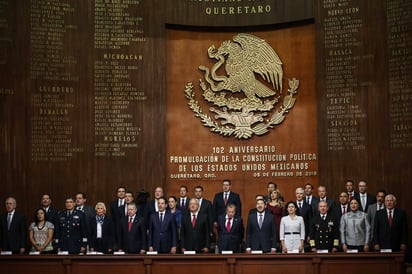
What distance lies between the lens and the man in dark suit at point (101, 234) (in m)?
11.9

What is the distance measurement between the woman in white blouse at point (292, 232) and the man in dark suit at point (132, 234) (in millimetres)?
2308

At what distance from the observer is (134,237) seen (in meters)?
11.6

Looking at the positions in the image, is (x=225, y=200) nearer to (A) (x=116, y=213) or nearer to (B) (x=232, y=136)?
(A) (x=116, y=213)

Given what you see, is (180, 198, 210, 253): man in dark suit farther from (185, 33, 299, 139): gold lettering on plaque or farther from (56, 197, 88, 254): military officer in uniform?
(185, 33, 299, 139): gold lettering on plaque

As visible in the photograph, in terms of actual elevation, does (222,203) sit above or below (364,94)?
below

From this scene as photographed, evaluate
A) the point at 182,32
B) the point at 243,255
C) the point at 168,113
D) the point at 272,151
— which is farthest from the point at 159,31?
the point at 243,255

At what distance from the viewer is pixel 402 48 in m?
13.8

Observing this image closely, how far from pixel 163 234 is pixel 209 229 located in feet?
2.58

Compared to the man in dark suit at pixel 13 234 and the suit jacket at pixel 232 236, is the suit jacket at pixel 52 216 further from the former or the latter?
the suit jacket at pixel 232 236

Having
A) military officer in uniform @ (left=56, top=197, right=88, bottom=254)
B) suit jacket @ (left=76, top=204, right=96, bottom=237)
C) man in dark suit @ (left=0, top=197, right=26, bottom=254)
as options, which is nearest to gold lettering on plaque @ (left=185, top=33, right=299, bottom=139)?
suit jacket @ (left=76, top=204, right=96, bottom=237)

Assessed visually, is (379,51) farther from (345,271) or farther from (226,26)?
(345,271)

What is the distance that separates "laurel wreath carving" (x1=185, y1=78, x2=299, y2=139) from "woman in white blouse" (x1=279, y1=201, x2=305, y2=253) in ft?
13.3

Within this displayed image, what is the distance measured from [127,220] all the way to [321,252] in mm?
3328

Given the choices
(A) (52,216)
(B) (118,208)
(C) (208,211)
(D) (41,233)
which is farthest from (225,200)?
(D) (41,233)
